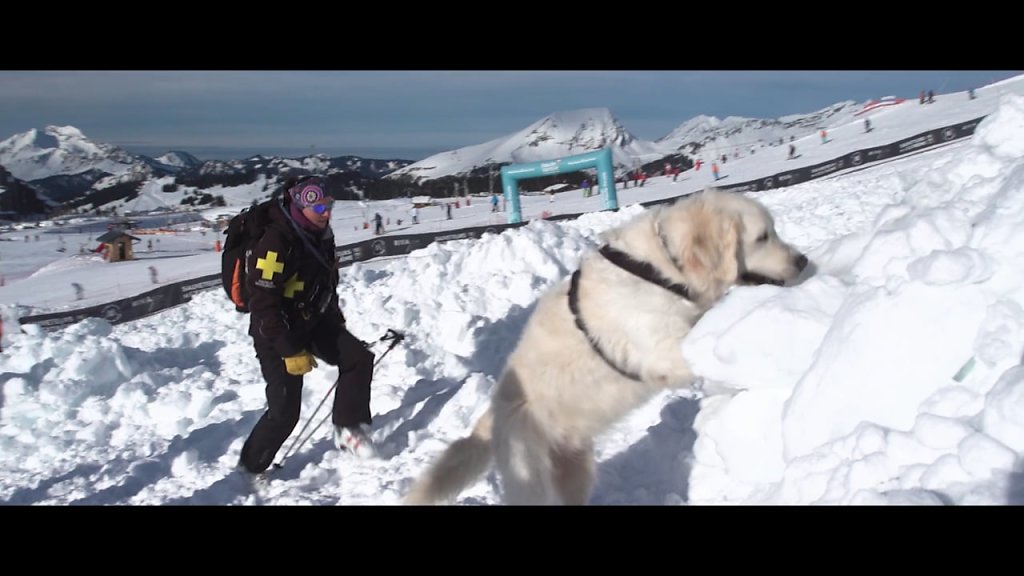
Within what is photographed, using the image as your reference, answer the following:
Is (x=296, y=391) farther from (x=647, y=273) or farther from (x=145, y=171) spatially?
(x=145, y=171)

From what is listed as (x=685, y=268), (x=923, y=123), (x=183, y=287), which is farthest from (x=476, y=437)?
(x=923, y=123)

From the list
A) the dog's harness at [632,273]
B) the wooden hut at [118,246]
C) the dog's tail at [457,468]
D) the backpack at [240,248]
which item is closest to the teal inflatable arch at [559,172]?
the wooden hut at [118,246]

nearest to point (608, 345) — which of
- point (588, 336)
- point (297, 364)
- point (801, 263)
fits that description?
point (588, 336)

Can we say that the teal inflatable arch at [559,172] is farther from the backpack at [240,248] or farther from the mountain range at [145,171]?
the backpack at [240,248]

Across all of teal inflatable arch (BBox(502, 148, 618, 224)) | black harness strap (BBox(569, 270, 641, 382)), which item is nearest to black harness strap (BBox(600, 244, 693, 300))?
black harness strap (BBox(569, 270, 641, 382))

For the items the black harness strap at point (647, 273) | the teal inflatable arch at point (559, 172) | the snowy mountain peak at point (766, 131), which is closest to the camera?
the black harness strap at point (647, 273)

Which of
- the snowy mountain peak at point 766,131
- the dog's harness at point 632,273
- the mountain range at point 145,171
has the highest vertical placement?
the snowy mountain peak at point 766,131
